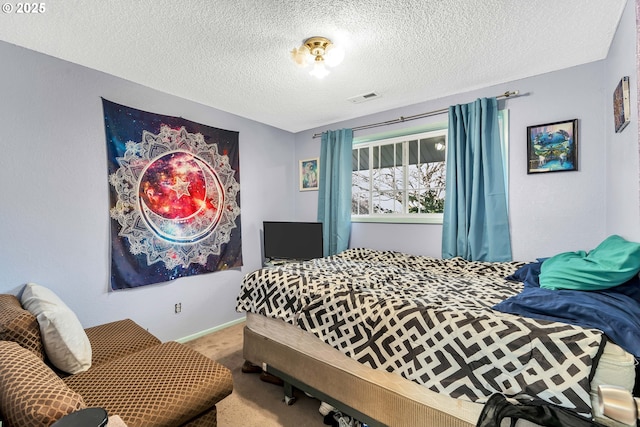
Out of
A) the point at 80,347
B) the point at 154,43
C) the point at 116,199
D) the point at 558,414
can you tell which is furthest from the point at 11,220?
the point at 558,414

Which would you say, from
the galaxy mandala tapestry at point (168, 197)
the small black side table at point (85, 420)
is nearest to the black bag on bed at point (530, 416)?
the small black side table at point (85, 420)

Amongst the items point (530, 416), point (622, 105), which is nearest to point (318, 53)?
point (622, 105)

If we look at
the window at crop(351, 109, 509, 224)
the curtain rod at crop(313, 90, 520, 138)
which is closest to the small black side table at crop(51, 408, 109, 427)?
the window at crop(351, 109, 509, 224)

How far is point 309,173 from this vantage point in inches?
161

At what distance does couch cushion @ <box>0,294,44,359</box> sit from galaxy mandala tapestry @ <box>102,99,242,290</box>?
1041 mm

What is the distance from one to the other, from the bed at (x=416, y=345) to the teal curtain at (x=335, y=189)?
4.07 feet

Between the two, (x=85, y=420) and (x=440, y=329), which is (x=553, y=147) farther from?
(x=85, y=420)

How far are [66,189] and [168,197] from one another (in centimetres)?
76

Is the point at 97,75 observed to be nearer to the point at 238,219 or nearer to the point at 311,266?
the point at 238,219

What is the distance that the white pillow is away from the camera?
1457 millimetres

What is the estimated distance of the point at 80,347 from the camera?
1.53m

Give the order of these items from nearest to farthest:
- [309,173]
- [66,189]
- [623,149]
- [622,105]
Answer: [622,105] → [623,149] → [66,189] → [309,173]

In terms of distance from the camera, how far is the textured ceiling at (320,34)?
1.65 m

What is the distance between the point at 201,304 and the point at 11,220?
5.53 ft
